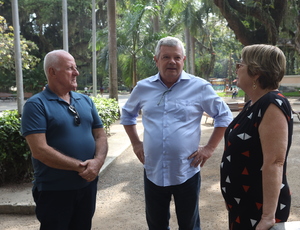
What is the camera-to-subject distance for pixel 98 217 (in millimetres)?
4012

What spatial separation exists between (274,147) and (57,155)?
4.79 ft

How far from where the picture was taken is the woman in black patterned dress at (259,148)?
5.68ft

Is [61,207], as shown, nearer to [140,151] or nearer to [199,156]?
Result: [140,151]

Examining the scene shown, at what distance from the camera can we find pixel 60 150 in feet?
7.75

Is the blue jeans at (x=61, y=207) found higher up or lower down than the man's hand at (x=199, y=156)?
lower down

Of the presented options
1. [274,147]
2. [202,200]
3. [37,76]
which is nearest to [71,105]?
[274,147]

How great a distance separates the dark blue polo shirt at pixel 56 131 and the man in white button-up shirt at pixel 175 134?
0.56 m

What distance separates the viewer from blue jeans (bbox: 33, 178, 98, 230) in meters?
2.35

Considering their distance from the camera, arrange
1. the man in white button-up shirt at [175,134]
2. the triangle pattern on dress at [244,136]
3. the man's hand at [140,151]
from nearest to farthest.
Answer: the triangle pattern on dress at [244,136] < the man in white button-up shirt at [175,134] < the man's hand at [140,151]

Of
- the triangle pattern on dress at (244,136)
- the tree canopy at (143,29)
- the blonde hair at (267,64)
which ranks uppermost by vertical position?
the tree canopy at (143,29)

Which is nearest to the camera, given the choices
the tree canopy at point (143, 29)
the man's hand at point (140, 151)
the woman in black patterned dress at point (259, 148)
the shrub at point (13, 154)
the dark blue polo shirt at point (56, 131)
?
the woman in black patterned dress at point (259, 148)

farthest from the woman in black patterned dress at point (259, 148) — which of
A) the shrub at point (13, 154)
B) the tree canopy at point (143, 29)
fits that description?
the tree canopy at point (143, 29)

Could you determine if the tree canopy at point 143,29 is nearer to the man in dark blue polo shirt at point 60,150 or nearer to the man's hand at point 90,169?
the man in dark blue polo shirt at point 60,150

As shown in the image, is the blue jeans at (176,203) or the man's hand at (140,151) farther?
the man's hand at (140,151)
